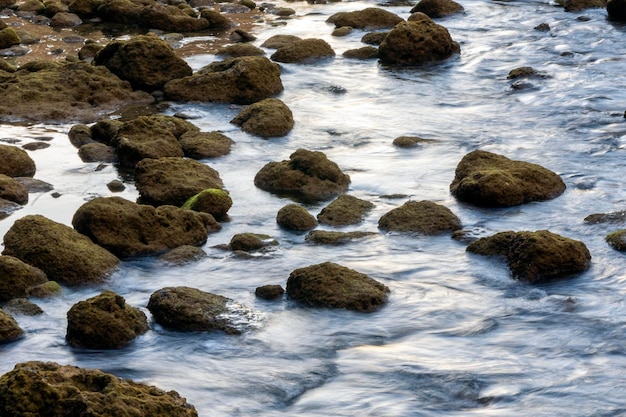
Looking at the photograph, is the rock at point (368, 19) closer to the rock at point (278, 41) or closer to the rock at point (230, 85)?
the rock at point (278, 41)

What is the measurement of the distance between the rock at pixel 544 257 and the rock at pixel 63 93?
7.64 meters

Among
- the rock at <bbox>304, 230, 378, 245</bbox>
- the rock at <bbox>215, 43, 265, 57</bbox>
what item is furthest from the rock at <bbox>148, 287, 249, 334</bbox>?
the rock at <bbox>215, 43, 265, 57</bbox>

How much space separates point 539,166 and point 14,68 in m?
9.22

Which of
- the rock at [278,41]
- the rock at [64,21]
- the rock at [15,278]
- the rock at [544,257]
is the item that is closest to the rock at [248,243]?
the rock at [15,278]

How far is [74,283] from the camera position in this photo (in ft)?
33.0

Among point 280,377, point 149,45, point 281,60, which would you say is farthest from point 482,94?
point 280,377

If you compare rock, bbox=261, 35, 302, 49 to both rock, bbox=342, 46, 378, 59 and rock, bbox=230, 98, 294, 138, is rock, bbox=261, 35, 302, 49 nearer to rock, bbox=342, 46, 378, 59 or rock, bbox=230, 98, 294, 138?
rock, bbox=342, 46, 378, 59

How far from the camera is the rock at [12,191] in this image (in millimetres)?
11922

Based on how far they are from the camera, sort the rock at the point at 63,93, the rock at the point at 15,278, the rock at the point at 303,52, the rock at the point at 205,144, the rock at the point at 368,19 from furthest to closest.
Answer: the rock at the point at 368,19, the rock at the point at 303,52, the rock at the point at 63,93, the rock at the point at 205,144, the rock at the point at 15,278

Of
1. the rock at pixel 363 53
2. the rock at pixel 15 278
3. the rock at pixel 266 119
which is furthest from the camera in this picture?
the rock at pixel 363 53

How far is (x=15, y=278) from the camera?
31.6ft

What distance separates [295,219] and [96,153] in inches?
140

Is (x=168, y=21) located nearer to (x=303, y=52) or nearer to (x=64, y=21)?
(x=64, y=21)

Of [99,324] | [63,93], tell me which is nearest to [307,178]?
[99,324]
